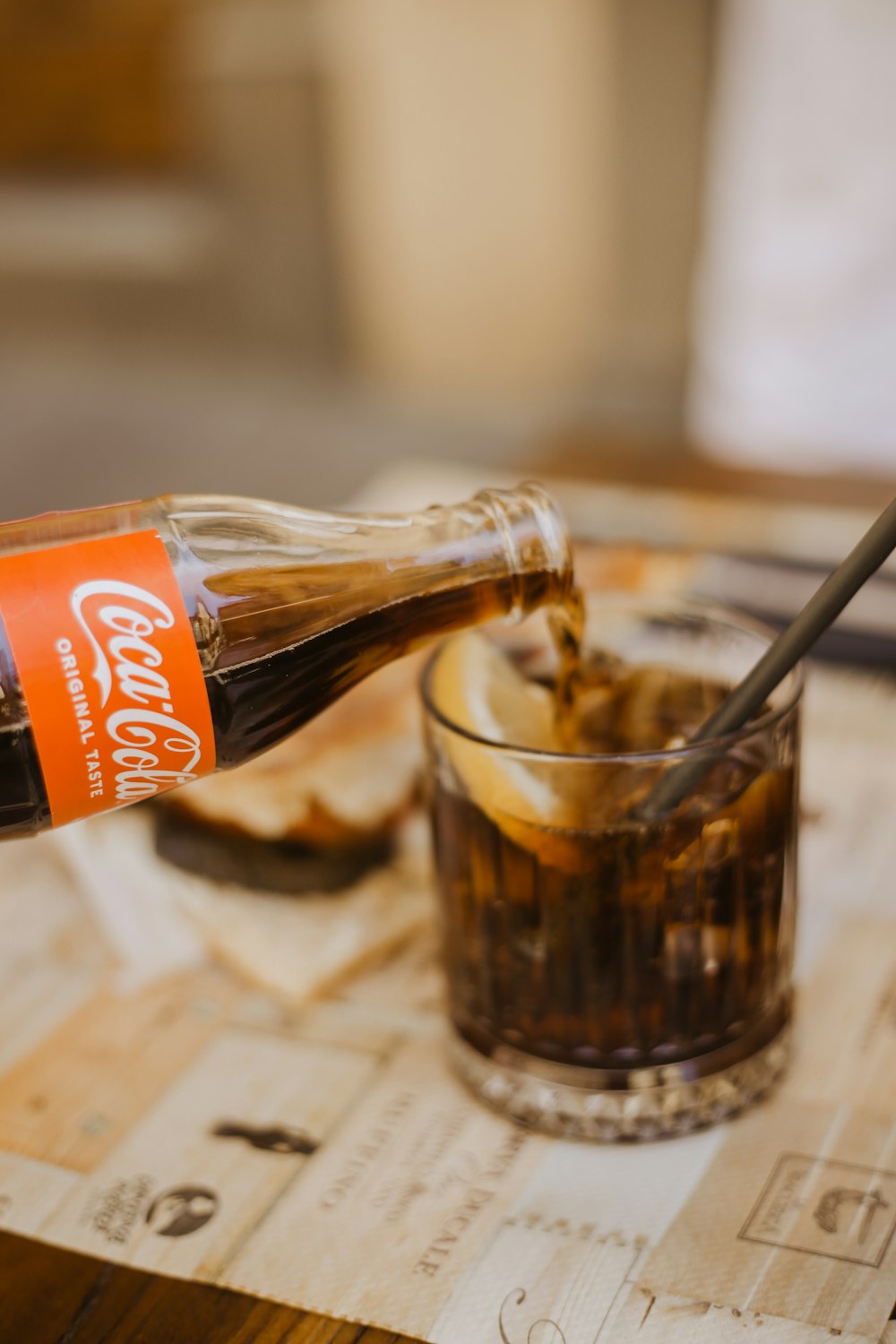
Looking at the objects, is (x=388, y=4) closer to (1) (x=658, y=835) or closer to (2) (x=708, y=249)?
(2) (x=708, y=249)

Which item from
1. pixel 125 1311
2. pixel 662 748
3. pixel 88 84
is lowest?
pixel 125 1311

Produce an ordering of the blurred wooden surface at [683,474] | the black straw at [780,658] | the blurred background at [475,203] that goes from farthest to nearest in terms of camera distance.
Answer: the blurred background at [475,203], the blurred wooden surface at [683,474], the black straw at [780,658]

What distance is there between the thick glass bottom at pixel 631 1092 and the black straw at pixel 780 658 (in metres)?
0.11

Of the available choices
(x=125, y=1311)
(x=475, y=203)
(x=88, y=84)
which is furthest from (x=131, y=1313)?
(x=88, y=84)

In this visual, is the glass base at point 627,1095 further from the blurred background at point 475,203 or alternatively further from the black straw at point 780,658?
the blurred background at point 475,203

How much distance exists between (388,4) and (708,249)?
102cm

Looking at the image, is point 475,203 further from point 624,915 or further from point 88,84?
point 624,915

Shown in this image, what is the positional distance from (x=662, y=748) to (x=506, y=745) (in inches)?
2.4

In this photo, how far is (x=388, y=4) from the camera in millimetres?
2930

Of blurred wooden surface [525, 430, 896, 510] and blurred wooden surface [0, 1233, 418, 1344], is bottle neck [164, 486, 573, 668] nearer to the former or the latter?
blurred wooden surface [0, 1233, 418, 1344]

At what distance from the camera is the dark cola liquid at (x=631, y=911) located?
42 centimetres

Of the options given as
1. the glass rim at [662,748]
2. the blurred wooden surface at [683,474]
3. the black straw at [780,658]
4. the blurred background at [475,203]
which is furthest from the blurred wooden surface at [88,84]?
the black straw at [780,658]

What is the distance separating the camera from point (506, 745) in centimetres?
42

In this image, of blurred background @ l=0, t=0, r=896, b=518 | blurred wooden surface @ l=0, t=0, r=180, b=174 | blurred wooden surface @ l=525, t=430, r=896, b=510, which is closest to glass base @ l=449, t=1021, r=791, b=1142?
blurred wooden surface @ l=525, t=430, r=896, b=510
